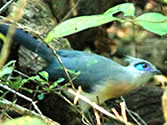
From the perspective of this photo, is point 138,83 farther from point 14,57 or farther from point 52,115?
point 14,57

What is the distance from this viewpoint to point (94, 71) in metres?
3.04

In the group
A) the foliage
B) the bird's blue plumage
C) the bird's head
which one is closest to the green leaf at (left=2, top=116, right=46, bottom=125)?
the foliage

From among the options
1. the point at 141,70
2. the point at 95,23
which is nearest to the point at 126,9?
the point at 95,23

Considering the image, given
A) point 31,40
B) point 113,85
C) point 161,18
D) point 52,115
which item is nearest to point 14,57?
point 31,40

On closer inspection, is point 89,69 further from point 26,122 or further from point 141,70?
point 26,122

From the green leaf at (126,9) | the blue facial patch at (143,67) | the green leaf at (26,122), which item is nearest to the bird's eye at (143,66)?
the blue facial patch at (143,67)

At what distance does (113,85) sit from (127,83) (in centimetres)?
17

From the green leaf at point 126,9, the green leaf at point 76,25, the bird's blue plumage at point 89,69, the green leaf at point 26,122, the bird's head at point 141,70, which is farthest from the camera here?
the bird's head at point 141,70

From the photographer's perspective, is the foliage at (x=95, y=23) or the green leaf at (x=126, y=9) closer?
the foliage at (x=95, y=23)

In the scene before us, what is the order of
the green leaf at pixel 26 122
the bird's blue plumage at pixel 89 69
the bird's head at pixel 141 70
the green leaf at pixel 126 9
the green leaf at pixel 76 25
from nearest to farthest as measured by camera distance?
the green leaf at pixel 26 122, the green leaf at pixel 76 25, the green leaf at pixel 126 9, the bird's blue plumage at pixel 89 69, the bird's head at pixel 141 70

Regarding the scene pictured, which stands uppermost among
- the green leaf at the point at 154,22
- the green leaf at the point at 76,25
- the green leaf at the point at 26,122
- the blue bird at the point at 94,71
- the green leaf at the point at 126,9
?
the green leaf at the point at 76,25

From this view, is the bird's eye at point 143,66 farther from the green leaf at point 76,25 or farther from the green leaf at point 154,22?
the green leaf at point 76,25

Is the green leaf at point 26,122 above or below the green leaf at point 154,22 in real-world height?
above

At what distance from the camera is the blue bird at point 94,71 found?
2.71 meters
